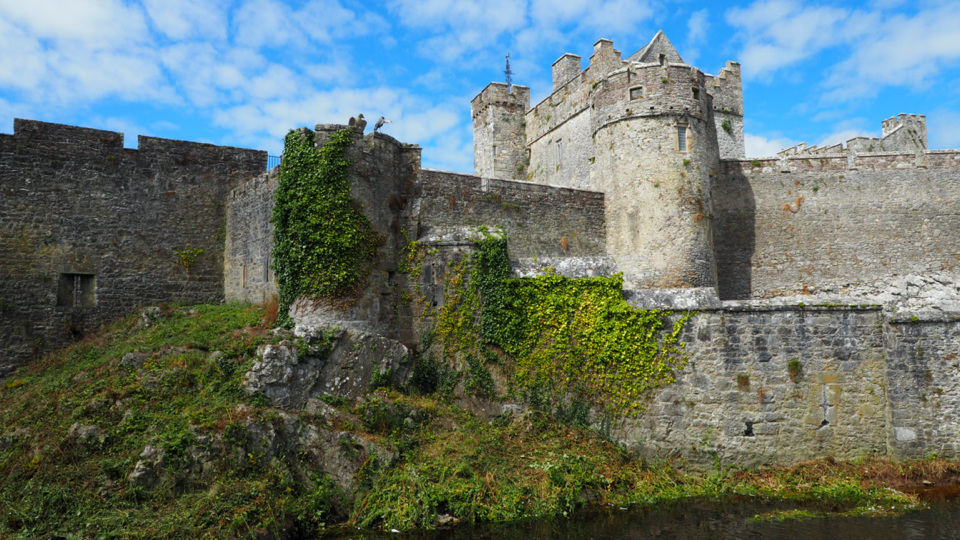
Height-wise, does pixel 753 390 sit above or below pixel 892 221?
below

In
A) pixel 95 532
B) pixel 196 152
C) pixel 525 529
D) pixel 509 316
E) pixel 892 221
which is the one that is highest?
pixel 196 152

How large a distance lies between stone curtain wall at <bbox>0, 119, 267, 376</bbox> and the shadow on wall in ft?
49.8

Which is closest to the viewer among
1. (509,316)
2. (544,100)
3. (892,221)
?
(509,316)

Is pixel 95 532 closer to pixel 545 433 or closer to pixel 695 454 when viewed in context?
pixel 545 433

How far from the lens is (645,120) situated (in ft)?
61.2

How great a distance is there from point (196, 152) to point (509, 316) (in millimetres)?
11559

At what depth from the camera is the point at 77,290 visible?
17062 mm

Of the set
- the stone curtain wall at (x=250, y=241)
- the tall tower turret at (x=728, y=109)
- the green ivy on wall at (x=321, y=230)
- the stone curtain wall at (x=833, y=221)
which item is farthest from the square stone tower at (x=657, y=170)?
the stone curtain wall at (x=250, y=241)

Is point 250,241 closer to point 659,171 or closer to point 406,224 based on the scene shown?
point 406,224

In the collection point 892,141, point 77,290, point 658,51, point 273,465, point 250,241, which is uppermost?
point 658,51

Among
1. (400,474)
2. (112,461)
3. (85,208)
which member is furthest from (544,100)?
(112,461)

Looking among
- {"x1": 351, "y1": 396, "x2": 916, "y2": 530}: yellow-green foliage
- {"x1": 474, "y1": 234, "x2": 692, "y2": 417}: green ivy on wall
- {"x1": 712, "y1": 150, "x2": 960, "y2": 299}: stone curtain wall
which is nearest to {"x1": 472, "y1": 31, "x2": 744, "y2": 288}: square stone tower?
{"x1": 712, "y1": 150, "x2": 960, "y2": 299}: stone curtain wall

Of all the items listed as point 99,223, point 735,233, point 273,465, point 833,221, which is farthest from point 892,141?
point 99,223

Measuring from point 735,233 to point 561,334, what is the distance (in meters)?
10.2
